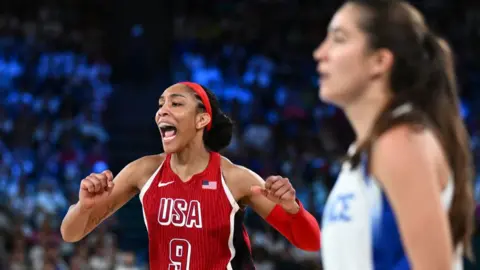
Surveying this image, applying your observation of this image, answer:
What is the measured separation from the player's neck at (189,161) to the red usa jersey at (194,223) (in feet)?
0.10

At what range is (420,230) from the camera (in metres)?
1.60

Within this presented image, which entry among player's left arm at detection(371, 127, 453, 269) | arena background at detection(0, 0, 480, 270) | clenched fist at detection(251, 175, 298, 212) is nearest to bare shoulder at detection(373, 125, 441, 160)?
player's left arm at detection(371, 127, 453, 269)

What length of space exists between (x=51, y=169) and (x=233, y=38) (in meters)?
4.24

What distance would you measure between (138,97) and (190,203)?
28.5 feet

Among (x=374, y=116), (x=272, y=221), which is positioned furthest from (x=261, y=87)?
(x=374, y=116)

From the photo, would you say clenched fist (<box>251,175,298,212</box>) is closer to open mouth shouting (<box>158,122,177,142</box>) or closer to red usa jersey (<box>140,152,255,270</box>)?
red usa jersey (<box>140,152,255,270</box>)

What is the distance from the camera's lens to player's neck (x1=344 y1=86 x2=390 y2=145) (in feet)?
5.90

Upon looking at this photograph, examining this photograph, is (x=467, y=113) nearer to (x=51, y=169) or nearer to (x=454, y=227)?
(x=51, y=169)

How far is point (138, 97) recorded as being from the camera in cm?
1216

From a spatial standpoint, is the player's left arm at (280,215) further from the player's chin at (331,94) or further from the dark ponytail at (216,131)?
the player's chin at (331,94)

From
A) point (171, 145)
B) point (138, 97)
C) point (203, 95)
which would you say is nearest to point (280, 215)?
point (171, 145)

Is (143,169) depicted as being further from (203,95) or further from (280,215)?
(280,215)

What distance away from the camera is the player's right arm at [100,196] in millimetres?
3262

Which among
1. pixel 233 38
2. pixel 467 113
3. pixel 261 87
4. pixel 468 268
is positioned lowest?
pixel 468 268
